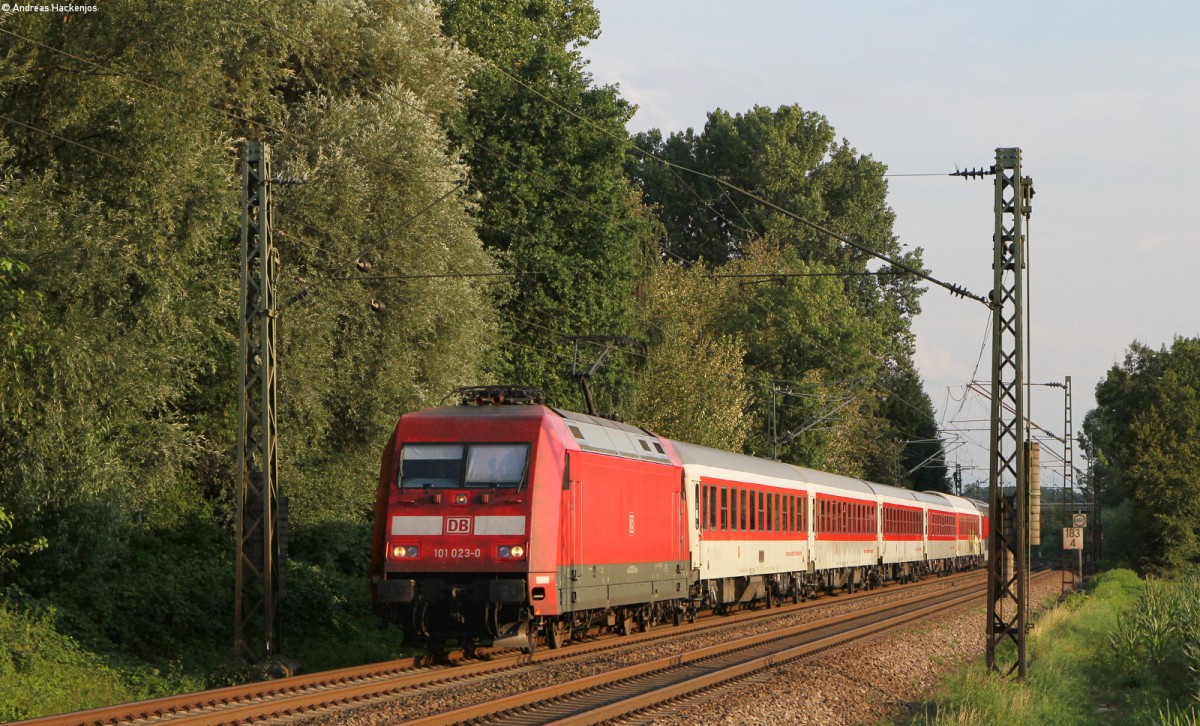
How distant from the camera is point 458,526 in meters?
17.8

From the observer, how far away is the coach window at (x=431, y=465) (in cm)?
1809

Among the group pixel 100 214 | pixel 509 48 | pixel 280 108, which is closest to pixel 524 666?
pixel 100 214

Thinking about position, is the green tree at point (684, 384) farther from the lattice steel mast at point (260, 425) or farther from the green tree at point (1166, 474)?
the lattice steel mast at point (260, 425)

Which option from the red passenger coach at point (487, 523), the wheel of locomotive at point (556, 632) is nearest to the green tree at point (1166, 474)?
the wheel of locomotive at point (556, 632)

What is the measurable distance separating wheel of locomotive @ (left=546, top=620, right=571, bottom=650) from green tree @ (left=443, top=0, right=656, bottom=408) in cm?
1862

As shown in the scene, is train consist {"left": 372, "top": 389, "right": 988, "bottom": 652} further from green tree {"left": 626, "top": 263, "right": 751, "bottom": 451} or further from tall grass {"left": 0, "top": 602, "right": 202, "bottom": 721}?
green tree {"left": 626, "top": 263, "right": 751, "bottom": 451}

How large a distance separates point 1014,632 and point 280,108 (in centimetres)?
2058

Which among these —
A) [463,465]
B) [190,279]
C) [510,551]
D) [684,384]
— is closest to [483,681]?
[510,551]

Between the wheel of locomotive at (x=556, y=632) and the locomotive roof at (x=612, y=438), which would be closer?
the locomotive roof at (x=612, y=438)

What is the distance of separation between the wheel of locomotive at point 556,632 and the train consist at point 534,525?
3 centimetres

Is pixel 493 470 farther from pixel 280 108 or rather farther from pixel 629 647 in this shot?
pixel 280 108

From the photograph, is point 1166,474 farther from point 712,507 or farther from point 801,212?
point 712,507

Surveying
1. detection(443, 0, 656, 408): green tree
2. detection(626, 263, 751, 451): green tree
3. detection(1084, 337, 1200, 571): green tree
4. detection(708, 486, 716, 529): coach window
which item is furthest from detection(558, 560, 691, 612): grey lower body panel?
detection(1084, 337, 1200, 571): green tree

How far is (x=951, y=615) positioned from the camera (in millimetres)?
29625
